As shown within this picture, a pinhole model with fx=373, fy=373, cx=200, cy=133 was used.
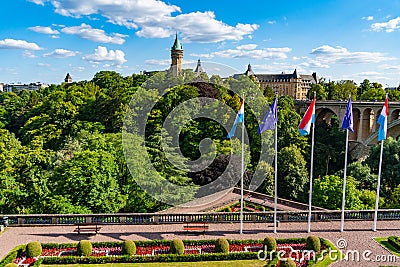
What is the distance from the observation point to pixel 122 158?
2892 cm

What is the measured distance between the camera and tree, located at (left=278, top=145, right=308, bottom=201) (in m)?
38.3

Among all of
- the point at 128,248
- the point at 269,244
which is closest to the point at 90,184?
the point at 128,248

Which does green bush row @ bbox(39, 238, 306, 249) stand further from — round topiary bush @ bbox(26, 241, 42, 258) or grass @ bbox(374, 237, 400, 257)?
grass @ bbox(374, 237, 400, 257)

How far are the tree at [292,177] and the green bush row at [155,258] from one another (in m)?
21.4

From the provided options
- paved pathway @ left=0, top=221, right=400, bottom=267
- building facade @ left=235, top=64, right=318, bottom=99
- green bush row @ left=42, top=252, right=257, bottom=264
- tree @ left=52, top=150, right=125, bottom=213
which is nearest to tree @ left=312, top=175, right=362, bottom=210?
paved pathway @ left=0, top=221, right=400, bottom=267

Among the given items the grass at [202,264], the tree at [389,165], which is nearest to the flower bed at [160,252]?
the grass at [202,264]

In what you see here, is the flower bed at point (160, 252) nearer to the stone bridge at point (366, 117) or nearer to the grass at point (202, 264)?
the grass at point (202, 264)

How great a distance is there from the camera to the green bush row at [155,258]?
17.1 m

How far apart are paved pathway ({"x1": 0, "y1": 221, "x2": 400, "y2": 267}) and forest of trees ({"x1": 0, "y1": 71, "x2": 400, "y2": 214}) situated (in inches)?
133

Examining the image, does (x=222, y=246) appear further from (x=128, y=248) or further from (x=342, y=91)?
(x=342, y=91)

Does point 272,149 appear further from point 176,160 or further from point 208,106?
point 176,160

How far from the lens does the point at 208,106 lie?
39.4m

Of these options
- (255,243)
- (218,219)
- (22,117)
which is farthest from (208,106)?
(22,117)

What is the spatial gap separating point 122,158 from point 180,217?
8.76 meters
